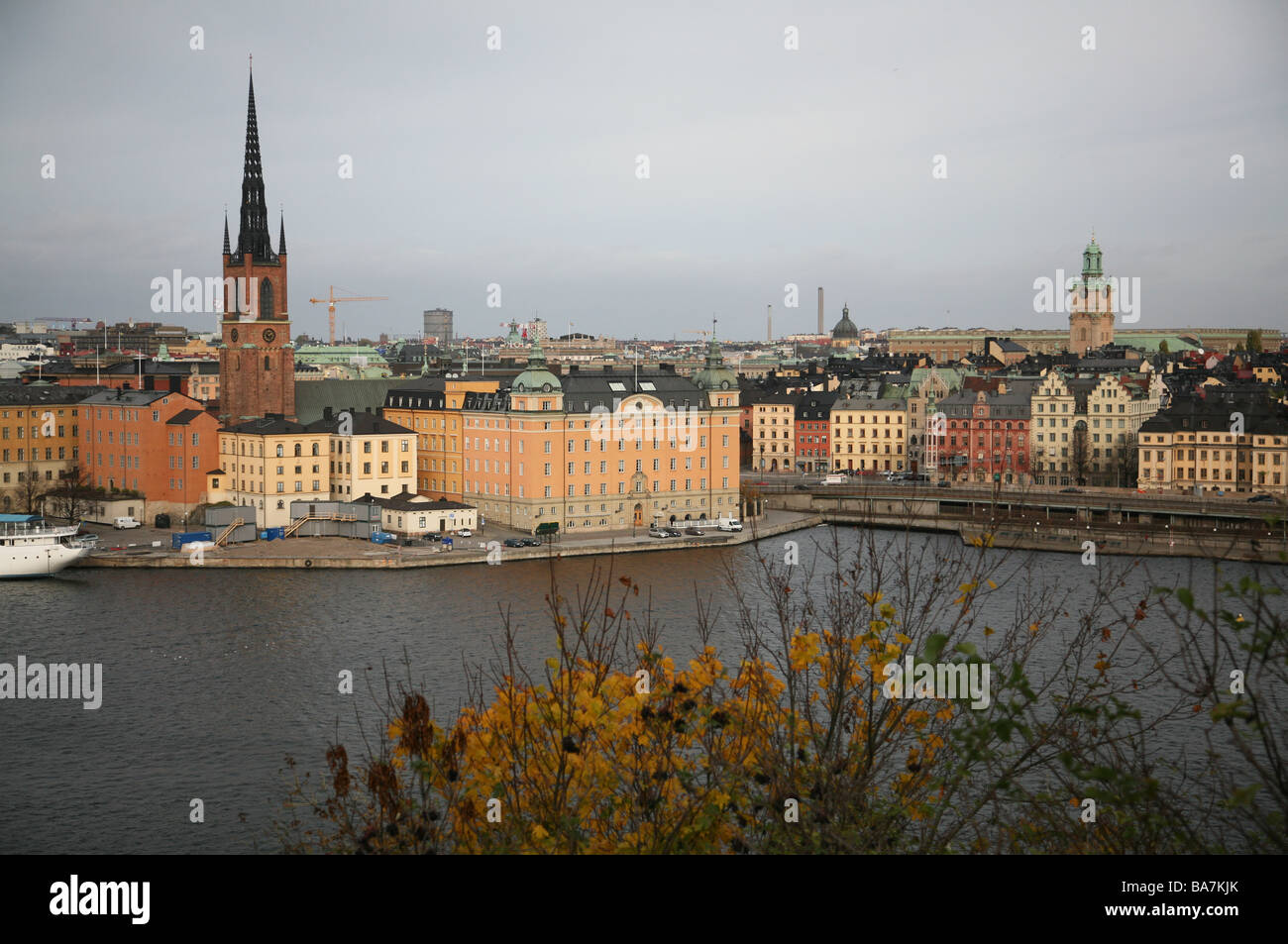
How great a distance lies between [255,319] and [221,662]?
1760cm

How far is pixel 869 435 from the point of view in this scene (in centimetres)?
4094

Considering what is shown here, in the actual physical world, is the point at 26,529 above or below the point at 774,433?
below

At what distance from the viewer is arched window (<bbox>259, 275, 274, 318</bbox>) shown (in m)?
32.7

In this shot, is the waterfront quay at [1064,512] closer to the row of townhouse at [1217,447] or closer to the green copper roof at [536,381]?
the row of townhouse at [1217,447]

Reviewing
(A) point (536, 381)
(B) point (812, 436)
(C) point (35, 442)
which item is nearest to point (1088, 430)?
(B) point (812, 436)

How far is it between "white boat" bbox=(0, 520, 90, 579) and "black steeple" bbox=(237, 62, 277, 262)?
34.2 feet

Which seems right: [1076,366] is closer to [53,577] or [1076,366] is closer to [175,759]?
[53,577]

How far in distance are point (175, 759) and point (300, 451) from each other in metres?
16.4

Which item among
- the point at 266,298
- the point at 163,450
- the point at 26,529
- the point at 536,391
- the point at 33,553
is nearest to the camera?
the point at 33,553

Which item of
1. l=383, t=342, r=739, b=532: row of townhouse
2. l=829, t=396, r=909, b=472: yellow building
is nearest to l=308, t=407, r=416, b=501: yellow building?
l=383, t=342, r=739, b=532: row of townhouse

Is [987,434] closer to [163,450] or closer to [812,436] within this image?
[812,436]

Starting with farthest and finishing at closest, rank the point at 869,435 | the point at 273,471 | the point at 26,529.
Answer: the point at 869,435 → the point at 273,471 → the point at 26,529
